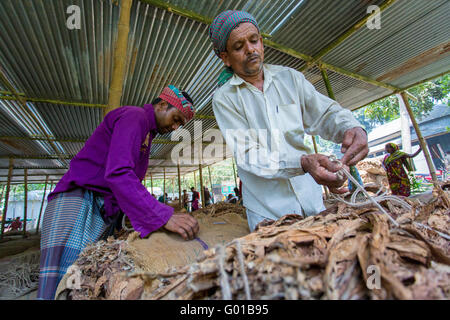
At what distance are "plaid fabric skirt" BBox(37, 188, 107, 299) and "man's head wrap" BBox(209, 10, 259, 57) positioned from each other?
5.05 feet

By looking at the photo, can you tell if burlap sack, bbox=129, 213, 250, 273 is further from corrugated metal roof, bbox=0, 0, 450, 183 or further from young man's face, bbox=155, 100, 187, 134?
corrugated metal roof, bbox=0, 0, 450, 183

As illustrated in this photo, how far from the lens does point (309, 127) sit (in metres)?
1.84

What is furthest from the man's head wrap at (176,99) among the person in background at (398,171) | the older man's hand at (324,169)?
the person in background at (398,171)

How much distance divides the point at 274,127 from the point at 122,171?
3.34ft

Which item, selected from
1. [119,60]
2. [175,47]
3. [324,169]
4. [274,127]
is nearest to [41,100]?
[175,47]

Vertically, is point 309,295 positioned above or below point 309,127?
below

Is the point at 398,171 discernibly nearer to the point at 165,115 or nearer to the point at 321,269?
the point at 165,115

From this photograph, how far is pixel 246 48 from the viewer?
1665mm

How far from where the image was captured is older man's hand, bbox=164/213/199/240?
51.9 inches

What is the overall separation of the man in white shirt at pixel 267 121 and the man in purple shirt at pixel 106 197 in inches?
18.8

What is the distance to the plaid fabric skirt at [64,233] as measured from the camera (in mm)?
1303

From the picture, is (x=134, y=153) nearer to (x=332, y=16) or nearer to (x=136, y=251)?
(x=136, y=251)

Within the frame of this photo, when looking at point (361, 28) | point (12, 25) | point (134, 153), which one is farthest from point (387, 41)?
point (12, 25)
